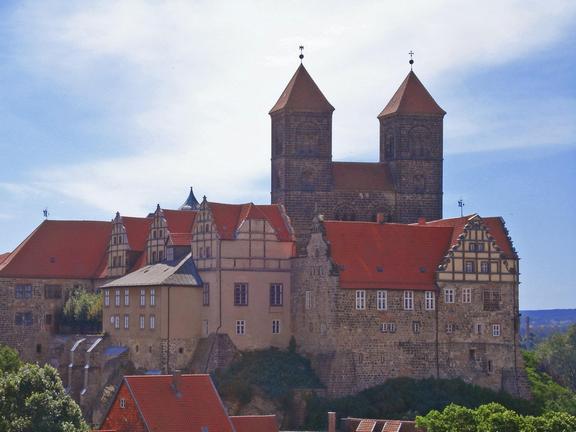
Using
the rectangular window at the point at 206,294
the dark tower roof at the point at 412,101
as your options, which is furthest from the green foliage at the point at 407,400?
the dark tower roof at the point at 412,101

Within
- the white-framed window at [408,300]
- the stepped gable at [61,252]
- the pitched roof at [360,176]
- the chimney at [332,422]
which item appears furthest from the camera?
the stepped gable at [61,252]

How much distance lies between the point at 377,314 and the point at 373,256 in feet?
12.1

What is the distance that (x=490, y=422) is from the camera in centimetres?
7575

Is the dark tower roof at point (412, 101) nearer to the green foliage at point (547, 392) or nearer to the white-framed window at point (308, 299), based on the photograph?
the green foliage at point (547, 392)

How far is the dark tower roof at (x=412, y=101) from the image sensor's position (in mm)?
111688

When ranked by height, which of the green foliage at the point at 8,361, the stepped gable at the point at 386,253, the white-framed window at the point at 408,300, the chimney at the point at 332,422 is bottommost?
the chimney at the point at 332,422

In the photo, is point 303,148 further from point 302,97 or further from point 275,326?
point 275,326

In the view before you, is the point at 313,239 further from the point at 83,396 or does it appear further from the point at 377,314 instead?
the point at 83,396

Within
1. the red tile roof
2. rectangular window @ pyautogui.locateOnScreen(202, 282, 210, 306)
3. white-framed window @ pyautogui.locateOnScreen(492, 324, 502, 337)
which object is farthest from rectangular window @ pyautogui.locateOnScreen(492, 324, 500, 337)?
the red tile roof

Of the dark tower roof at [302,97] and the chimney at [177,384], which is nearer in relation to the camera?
the chimney at [177,384]

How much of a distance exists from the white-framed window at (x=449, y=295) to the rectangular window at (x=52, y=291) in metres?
29.1

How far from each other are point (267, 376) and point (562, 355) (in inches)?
2125

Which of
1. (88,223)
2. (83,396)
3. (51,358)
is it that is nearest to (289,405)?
(83,396)

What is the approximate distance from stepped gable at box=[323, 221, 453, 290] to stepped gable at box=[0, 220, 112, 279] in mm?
23445
